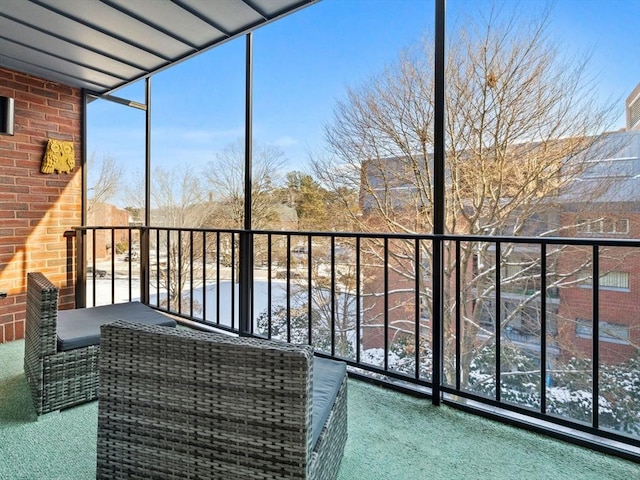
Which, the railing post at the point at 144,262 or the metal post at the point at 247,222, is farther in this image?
the railing post at the point at 144,262

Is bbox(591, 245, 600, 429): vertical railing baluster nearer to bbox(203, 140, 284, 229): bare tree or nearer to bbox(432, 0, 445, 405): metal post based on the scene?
bbox(432, 0, 445, 405): metal post

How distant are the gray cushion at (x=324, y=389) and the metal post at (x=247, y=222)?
1.43 metres

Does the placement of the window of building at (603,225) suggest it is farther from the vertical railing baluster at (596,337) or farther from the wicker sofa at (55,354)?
the wicker sofa at (55,354)

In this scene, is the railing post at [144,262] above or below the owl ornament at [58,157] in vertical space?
below

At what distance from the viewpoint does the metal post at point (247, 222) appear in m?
2.79

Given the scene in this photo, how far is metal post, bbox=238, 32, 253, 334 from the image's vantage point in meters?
2.79

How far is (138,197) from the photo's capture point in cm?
412

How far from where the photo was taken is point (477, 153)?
341 cm

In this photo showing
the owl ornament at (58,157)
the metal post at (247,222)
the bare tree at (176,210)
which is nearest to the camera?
the metal post at (247,222)

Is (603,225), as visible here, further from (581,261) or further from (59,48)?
(59,48)

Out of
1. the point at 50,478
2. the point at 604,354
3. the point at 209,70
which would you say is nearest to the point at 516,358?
the point at 604,354

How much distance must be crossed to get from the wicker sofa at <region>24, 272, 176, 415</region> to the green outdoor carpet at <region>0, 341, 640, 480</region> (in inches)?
3.3

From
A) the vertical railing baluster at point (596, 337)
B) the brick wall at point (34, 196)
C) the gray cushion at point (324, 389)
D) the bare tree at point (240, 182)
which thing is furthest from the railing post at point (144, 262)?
the vertical railing baluster at point (596, 337)

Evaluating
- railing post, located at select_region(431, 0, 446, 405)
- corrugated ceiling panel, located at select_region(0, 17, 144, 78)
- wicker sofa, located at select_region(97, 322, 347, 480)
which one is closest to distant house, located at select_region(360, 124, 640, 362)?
railing post, located at select_region(431, 0, 446, 405)
